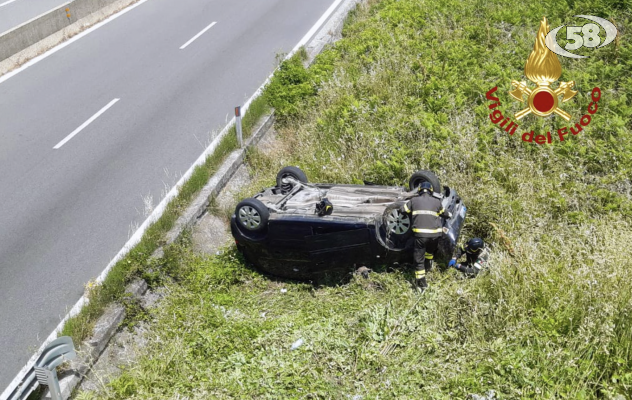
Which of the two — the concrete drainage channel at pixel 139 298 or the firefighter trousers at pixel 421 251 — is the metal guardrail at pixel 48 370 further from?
the firefighter trousers at pixel 421 251

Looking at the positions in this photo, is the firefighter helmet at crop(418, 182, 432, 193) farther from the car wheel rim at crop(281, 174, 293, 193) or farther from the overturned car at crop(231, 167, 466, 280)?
the car wheel rim at crop(281, 174, 293, 193)

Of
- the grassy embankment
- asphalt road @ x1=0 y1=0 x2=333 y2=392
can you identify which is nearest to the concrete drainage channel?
the grassy embankment

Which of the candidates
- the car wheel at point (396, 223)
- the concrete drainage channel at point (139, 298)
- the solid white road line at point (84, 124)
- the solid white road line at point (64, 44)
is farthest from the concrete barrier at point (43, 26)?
the car wheel at point (396, 223)

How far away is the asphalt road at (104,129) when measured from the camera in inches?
324

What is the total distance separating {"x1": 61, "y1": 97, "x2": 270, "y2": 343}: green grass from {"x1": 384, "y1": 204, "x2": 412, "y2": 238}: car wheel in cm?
319

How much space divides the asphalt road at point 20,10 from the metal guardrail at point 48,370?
536 inches

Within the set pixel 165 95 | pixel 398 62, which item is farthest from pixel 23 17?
pixel 398 62

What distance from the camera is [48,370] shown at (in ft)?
17.8

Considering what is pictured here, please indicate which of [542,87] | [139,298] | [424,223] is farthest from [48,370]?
[542,87]

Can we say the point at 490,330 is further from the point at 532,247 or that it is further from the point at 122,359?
the point at 122,359

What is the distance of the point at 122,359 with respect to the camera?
6.78m

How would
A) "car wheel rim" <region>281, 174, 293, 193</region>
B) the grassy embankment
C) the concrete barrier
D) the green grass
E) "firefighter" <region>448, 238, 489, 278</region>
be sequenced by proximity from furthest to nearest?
the concrete barrier → "car wheel rim" <region>281, 174, 293, 193</region> → "firefighter" <region>448, 238, 489, 278</region> → the green grass → the grassy embankment

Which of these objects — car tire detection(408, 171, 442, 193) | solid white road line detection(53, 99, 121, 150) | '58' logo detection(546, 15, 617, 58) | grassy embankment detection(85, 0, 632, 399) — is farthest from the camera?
'58' logo detection(546, 15, 617, 58)

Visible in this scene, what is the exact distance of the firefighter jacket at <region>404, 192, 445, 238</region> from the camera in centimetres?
715
